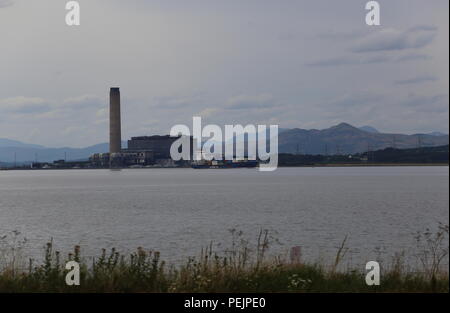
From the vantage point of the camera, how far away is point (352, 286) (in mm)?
16375

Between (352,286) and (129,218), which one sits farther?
(129,218)

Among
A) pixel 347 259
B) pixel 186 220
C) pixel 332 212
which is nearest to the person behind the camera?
pixel 347 259

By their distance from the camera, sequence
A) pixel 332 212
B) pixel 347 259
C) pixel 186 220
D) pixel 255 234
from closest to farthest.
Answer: pixel 347 259, pixel 255 234, pixel 186 220, pixel 332 212

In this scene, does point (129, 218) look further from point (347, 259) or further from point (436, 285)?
point (436, 285)

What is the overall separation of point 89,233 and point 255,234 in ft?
56.1

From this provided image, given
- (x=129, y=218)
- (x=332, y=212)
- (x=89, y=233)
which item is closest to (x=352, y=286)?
(x=89, y=233)
